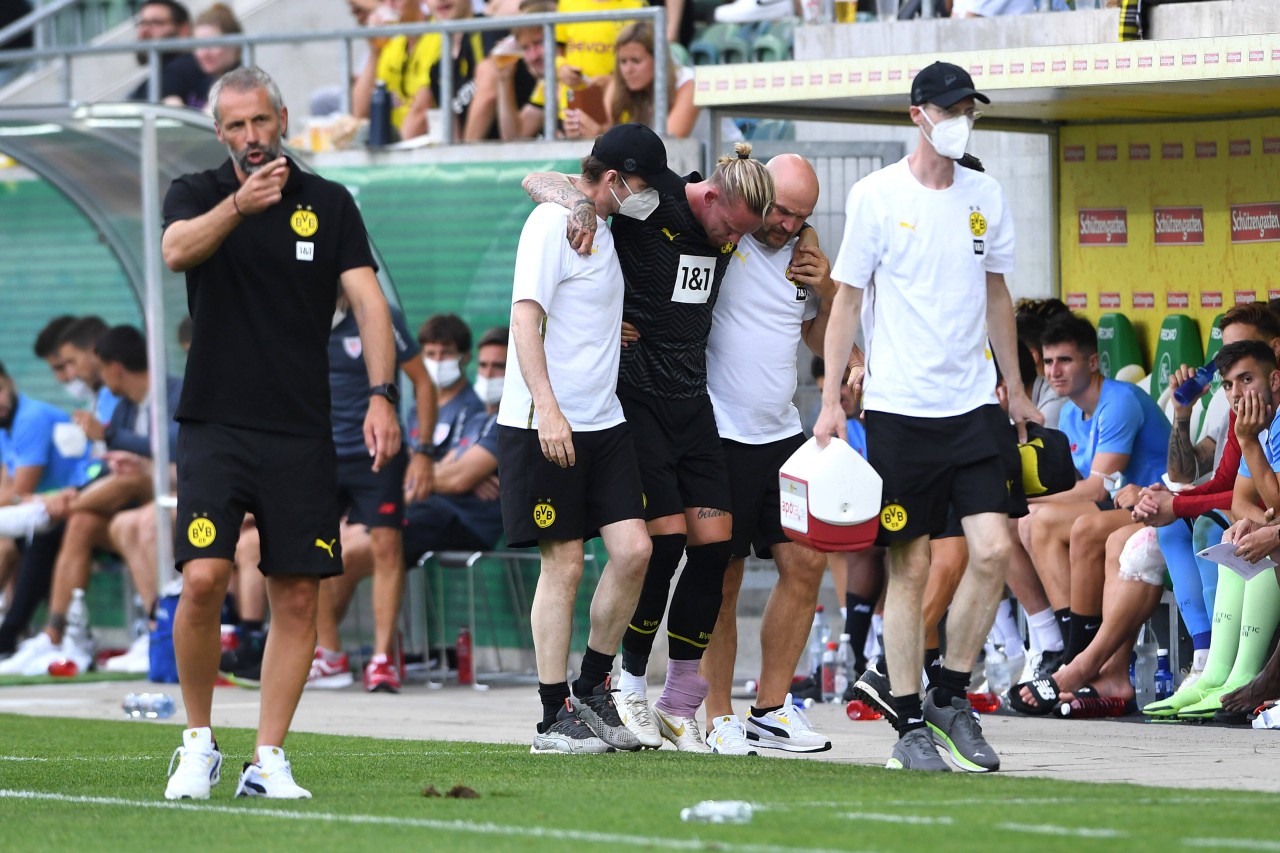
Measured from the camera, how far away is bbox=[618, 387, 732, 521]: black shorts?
8.27m

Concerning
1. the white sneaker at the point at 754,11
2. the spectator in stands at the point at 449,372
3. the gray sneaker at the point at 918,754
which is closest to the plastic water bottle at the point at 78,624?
the spectator in stands at the point at 449,372

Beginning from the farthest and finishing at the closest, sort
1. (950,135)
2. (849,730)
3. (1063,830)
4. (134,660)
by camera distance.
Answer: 1. (134,660)
2. (849,730)
3. (950,135)
4. (1063,830)

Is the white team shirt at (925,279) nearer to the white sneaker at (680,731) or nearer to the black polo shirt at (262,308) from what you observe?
the white sneaker at (680,731)

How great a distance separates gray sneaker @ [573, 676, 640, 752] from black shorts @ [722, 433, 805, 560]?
2.40 feet

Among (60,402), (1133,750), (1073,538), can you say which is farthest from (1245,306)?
(60,402)

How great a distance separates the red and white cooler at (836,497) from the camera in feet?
25.0

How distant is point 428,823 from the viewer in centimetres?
627

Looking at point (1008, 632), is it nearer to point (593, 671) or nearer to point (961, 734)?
point (593, 671)

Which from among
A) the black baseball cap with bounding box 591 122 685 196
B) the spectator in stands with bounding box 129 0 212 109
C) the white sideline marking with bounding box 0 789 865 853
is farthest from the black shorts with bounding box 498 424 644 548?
the spectator in stands with bounding box 129 0 212 109

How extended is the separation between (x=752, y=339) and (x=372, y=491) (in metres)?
4.87

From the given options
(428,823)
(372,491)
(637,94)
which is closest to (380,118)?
(637,94)

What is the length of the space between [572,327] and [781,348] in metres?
0.84

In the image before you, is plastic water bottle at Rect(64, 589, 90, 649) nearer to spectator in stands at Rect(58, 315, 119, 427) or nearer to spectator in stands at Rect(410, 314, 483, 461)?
spectator in stands at Rect(58, 315, 119, 427)

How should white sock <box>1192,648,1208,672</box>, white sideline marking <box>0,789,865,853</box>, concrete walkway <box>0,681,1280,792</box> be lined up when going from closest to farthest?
white sideline marking <box>0,789,865,853</box>, concrete walkway <box>0,681,1280,792</box>, white sock <box>1192,648,1208,672</box>
